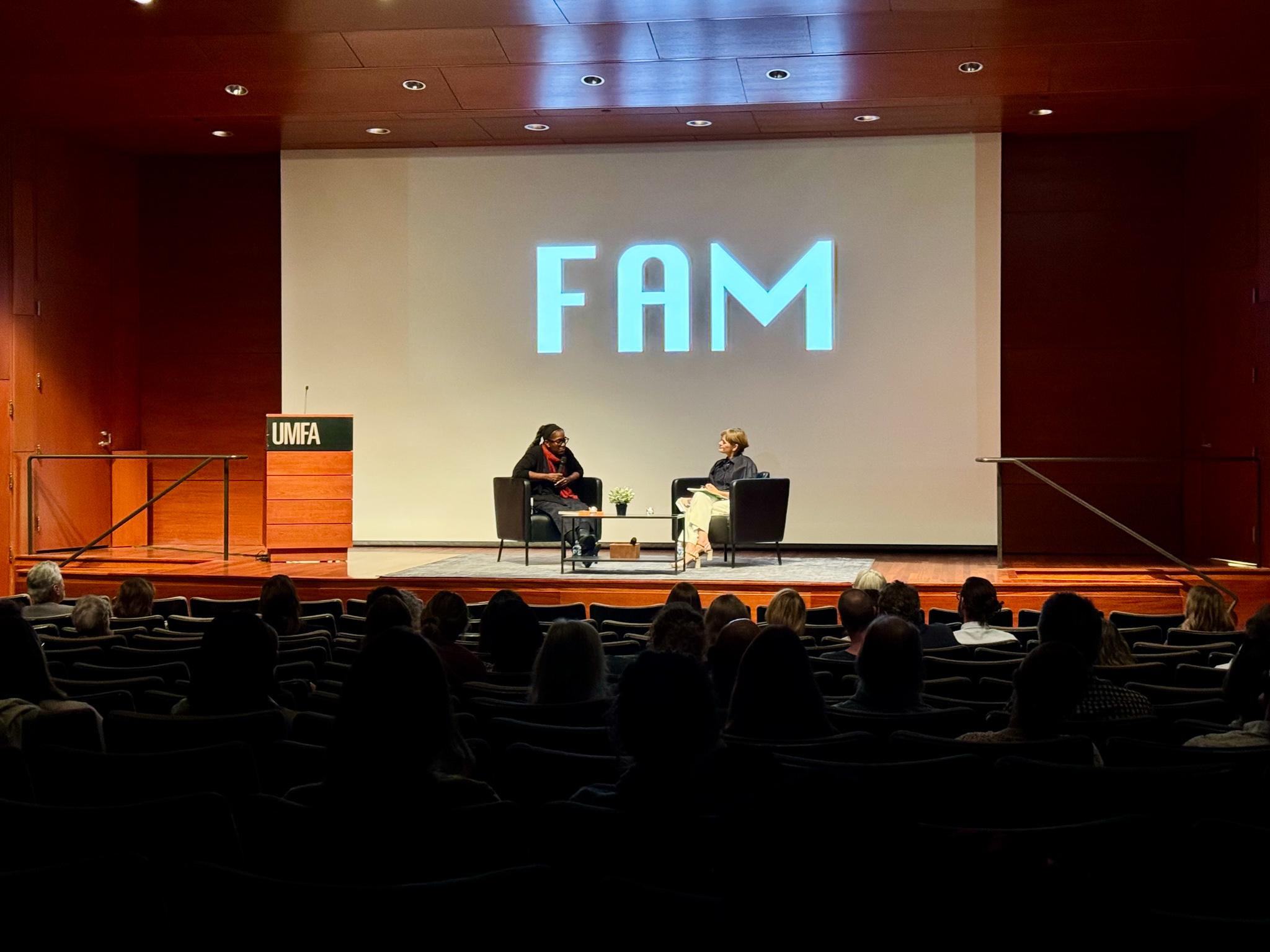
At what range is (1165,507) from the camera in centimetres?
1049

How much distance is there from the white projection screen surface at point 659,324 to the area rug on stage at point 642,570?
1.12 m

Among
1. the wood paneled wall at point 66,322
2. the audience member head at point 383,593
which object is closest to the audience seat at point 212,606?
the audience member head at point 383,593

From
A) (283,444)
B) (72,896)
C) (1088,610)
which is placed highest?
(283,444)

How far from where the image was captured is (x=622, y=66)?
8.48m

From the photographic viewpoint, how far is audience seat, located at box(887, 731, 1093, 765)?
114 inches

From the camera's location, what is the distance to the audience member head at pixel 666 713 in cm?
244

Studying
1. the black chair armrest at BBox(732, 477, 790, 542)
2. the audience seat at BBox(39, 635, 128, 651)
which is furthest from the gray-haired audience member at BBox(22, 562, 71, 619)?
the black chair armrest at BBox(732, 477, 790, 542)

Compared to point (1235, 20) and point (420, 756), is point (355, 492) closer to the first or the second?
point (1235, 20)

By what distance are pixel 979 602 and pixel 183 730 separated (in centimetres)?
340

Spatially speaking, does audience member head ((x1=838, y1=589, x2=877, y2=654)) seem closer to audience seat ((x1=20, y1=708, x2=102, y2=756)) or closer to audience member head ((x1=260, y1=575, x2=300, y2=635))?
audience member head ((x1=260, y1=575, x2=300, y2=635))

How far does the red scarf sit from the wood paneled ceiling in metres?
2.60

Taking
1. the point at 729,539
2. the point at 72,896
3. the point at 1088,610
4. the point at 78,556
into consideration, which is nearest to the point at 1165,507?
the point at 729,539

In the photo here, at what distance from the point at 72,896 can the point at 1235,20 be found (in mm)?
7842

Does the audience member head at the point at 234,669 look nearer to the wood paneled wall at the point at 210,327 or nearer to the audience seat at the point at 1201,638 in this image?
the audience seat at the point at 1201,638
